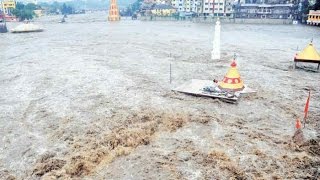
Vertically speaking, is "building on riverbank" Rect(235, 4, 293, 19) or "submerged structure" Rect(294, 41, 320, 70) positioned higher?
"building on riverbank" Rect(235, 4, 293, 19)

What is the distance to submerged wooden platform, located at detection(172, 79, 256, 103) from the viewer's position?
15.9 metres

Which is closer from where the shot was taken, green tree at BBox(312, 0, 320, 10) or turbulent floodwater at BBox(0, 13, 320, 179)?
turbulent floodwater at BBox(0, 13, 320, 179)

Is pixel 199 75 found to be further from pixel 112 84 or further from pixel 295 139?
pixel 295 139

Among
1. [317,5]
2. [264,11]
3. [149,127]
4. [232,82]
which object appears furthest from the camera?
[264,11]

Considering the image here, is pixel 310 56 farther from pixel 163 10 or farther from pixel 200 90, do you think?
pixel 163 10

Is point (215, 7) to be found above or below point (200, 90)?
above

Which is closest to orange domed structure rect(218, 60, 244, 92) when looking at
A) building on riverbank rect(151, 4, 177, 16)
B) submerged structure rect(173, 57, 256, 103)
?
submerged structure rect(173, 57, 256, 103)

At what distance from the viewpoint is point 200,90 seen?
1719cm

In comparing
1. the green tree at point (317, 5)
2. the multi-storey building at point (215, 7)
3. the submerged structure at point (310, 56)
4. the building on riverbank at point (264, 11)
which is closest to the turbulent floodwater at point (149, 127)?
the submerged structure at point (310, 56)

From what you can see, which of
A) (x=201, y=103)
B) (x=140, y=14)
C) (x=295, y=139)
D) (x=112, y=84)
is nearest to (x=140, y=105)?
(x=201, y=103)

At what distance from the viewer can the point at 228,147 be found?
1126 centimetres

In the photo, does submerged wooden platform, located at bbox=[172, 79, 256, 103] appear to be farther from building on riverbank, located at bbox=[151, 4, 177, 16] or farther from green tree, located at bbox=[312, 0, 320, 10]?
building on riverbank, located at bbox=[151, 4, 177, 16]

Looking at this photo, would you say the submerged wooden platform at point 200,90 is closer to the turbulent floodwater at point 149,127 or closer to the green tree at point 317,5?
the turbulent floodwater at point 149,127

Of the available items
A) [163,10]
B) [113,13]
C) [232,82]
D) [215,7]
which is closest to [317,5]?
[215,7]
